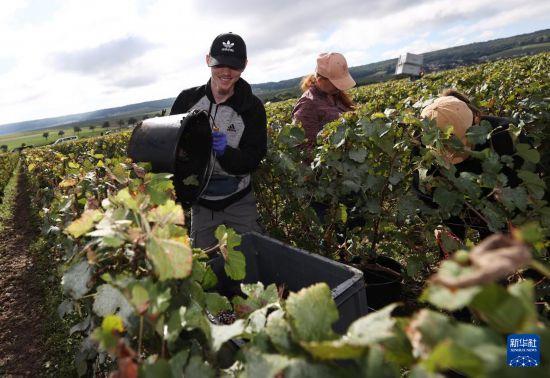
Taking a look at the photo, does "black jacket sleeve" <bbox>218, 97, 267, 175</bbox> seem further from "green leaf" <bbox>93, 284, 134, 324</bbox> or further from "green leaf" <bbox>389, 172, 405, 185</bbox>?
"green leaf" <bbox>93, 284, 134, 324</bbox>

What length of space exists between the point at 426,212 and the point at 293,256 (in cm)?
84

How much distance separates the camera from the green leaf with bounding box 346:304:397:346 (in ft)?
1.78

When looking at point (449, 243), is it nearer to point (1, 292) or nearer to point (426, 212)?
point (426, 212)

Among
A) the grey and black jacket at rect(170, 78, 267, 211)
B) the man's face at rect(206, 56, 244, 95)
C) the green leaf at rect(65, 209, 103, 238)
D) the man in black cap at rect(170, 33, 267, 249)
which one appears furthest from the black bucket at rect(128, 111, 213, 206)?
the green leaf at rect(65, 209, 103, 238)

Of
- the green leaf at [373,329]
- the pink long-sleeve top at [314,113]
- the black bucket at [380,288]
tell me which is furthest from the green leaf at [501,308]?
the pink long-sleeve top at [314,113]

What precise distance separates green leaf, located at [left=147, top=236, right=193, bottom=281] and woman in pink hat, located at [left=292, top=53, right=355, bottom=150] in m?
2.56

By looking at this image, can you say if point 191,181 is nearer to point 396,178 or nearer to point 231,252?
point 231,252

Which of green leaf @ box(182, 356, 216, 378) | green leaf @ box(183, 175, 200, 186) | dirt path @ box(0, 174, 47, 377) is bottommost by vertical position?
dirt path @ box(0, 174, 47, 377)

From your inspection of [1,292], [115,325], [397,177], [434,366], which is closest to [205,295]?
[115,325]

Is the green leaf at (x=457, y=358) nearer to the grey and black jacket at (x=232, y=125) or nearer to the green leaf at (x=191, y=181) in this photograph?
the green leaf at (x=191, y=181)

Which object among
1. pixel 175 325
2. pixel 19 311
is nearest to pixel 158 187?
pixel 175 325

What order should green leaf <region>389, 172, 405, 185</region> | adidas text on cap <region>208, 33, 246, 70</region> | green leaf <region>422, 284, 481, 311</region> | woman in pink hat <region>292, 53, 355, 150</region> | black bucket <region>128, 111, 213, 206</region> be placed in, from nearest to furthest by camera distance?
1. green leaf <region>422, 284, 481, 311</region>
2. black bucket <region>128, 111, 213, 206</region>
3. green leaf <region>389, 172, 405, 185</region>
4. adidas text on cap <region>208, 33, 246, 70</region>
5. woman in pink hat <region>292, 53, 355, 150</region>

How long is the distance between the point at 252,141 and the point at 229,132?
22cm

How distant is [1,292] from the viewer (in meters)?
5.70
